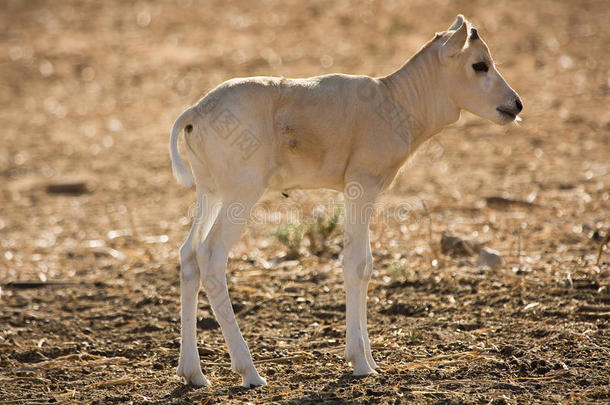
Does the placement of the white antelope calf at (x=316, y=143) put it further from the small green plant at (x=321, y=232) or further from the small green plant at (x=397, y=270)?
the small green plant at (x=321, y=232)

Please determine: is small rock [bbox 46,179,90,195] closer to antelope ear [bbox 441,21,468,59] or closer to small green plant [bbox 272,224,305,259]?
Answer: small green plant [bbox 272,224,305,259]

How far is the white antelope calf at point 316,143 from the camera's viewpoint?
6.01 m

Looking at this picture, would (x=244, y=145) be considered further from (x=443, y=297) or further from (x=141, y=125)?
(x=141, y=125)

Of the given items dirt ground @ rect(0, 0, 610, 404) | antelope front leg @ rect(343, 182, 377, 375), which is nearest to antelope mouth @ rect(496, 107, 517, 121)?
antelope front leg @ rect(343, 182, 377, 375)

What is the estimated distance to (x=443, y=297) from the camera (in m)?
8.05

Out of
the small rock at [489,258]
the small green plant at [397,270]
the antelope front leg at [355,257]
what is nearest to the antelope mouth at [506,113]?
the antelope front leg at [355,257]

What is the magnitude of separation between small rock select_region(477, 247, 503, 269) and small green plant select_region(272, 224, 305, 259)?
2.02 metres

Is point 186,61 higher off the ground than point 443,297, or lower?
higher

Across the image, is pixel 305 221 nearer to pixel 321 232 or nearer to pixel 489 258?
pixel 321 232

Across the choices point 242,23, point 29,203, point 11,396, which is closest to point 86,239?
point 29,203

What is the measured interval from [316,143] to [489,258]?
3304mm

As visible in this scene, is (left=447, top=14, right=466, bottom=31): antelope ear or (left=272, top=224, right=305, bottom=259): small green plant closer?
(left=447, top=14, right=466, bottom=31): antelope ear

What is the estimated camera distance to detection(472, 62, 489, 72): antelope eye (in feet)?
21.5

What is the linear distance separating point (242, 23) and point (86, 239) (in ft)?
38.1
